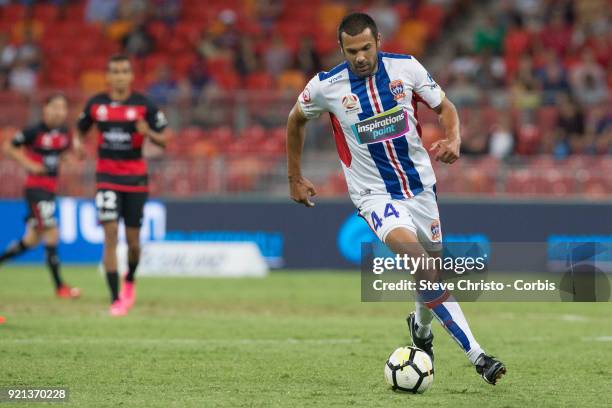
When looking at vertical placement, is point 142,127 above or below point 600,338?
above

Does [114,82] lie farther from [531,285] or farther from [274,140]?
[274,140]

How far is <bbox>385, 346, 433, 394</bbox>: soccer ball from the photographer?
7078 mm

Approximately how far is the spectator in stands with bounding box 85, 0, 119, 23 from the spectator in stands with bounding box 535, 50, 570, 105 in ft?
31.5

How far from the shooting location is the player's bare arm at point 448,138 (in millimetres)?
7012

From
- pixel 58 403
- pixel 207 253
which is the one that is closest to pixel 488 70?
pixel 207 253

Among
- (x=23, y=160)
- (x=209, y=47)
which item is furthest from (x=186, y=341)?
(x=209, y=47)

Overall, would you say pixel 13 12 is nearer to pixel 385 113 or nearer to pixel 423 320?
pixel 385 113

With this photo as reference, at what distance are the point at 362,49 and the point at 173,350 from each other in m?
3.18

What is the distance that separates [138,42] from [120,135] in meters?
11.3

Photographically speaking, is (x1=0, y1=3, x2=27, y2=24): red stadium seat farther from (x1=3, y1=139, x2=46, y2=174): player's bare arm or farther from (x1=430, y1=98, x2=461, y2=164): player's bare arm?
(x1=430, y1=98, x2=461, y2=164): player's bare arm

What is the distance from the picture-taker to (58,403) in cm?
651

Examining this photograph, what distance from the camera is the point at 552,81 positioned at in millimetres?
19234

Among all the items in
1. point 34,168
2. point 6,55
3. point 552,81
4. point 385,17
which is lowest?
point 34,168

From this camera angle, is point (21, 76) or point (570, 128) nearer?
point (570, 128)
